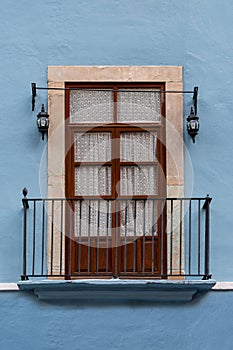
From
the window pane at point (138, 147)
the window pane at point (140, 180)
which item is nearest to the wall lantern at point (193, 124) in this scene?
the window pane at point (138, 147)

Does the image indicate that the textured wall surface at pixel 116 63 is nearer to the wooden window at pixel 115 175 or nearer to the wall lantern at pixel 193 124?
the wall lantern at pixel 193 124

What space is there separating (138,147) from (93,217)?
2.85 feet

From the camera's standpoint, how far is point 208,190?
1108 centimetres

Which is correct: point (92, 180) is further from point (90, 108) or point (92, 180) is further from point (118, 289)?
point (118, 289)

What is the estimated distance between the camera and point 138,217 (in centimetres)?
1119

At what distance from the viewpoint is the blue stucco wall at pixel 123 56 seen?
36.3 ft

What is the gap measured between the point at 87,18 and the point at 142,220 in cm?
220

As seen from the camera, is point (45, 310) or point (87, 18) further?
point (87, 18)

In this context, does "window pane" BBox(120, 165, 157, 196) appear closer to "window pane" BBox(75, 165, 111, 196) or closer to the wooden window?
the wooden window

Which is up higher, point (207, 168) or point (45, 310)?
point (207, 168)

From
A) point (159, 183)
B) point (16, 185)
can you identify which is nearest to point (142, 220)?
point (159, 183)

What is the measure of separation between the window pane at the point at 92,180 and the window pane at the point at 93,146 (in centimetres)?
11

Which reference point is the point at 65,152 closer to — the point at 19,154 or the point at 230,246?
the point at 19,154

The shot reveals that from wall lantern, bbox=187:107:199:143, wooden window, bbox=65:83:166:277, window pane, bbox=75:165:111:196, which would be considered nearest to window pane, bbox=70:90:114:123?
wooden window, bbox=65:83:166:277
